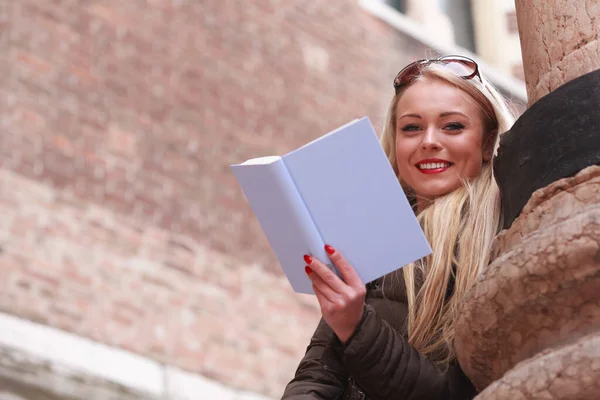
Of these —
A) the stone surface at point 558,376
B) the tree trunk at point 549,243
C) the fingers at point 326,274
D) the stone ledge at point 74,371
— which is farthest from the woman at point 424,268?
the stone ledge at point 74,371

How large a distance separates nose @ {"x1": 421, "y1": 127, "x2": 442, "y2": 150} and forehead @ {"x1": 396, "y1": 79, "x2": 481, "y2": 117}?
0.15ft

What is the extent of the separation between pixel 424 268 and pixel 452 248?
0.06 m

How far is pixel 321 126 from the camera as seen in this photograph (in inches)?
297

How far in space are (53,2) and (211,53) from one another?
1.17 metres

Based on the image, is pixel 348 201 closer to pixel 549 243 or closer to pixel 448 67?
pixel 549 243

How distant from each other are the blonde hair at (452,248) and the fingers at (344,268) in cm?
16

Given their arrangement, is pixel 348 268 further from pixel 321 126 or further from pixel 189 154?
pixel 321 126

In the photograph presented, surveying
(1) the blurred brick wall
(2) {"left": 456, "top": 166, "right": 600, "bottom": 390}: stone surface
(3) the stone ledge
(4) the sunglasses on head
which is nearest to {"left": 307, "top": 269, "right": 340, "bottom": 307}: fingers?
(2) {"left": 456, "top": 166, "right": 600, "bottom": 390}: stone surface

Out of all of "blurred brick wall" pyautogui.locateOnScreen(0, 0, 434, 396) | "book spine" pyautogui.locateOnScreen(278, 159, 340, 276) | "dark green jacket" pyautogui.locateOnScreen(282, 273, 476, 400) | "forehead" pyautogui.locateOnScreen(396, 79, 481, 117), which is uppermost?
"blurred brick wall" pyautogui.locateOnScreen(0, 0, 434, 396)

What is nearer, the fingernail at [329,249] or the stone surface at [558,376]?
the stone surface at [558,376]

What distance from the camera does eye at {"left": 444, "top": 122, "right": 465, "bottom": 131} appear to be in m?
1.86

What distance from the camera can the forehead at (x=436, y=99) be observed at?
6.15ft

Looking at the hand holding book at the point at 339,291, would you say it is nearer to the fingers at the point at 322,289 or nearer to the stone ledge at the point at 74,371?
the fingers at the point at 322,289

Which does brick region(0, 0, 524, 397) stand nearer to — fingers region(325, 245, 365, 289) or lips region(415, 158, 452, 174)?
lips region(415, 158, 452, 174)
